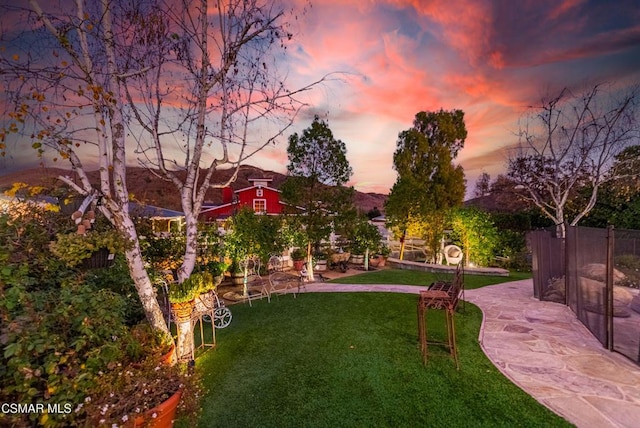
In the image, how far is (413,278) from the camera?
10.1m

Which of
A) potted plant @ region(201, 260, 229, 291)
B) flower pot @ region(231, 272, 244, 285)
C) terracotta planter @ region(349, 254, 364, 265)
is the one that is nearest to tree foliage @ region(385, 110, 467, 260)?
terracotta planter @ region(349, 254, 364, 265)

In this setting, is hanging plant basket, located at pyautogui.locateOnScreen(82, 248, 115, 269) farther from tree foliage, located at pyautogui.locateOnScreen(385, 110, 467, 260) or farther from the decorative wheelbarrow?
tree foliage, located at pyautogui.locateOnScreen(385, 110, 467, 260)

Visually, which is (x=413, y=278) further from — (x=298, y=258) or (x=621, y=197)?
(x=621, y=197)

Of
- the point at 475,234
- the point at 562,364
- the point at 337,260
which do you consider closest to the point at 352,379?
the point at 562,364

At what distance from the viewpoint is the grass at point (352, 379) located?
2873mm

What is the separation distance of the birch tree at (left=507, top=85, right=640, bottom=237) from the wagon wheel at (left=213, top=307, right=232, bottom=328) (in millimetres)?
10525

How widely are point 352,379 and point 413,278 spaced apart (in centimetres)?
719

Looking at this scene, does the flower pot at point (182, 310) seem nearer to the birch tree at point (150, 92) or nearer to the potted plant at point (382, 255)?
the birch tree at point (150, 92)

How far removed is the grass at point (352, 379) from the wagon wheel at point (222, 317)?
171 mm

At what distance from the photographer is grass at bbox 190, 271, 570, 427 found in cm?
287

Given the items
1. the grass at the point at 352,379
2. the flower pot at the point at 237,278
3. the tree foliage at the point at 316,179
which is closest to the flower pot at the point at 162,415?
the grass at the point at 352,379

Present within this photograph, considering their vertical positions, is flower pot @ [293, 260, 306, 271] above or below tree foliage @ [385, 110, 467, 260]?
below

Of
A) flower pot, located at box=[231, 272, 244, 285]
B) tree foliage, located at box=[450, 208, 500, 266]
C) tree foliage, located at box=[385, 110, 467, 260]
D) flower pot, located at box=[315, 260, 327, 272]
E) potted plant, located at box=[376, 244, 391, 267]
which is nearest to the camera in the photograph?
flower pot, located at box=[231, 272, 244, 285]

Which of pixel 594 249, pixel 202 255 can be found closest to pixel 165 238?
pixel 202 255
